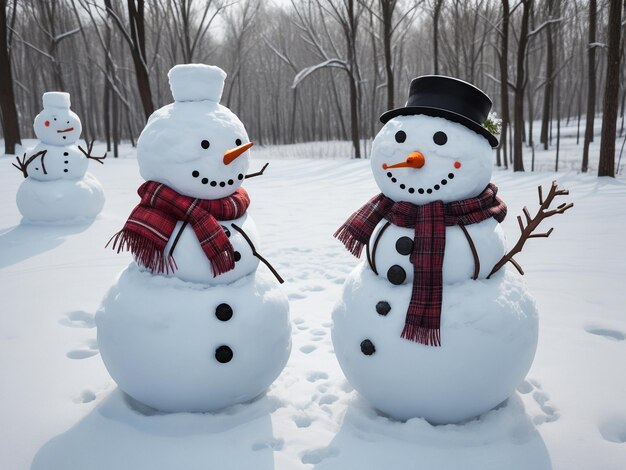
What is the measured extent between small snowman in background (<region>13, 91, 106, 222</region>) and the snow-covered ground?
4.34ft

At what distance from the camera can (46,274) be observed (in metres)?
4.76

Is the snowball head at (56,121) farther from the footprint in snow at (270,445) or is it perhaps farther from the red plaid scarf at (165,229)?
the footprint in snow at (270,445)

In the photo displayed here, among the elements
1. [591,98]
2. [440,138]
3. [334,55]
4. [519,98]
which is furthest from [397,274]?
[334,55]

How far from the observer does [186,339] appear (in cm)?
222

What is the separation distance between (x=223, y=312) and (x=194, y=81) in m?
1.18

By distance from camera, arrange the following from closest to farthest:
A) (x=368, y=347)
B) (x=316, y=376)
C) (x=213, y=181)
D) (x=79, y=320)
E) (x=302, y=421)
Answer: (x=368, y=347)
(x=213, y=181)
(x=302, y=421)
(x=316, y=376)
(x=79, y=320)

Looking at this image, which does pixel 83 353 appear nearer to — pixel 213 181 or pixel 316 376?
pixel 316 376

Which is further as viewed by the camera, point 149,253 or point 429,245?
point 149,253

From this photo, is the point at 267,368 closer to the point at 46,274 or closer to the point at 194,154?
the point at 194,154

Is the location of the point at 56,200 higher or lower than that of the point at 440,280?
lower

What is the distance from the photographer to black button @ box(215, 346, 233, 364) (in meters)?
2.23

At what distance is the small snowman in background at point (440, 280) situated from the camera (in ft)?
6.88

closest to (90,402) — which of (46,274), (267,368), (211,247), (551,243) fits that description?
(267,368)

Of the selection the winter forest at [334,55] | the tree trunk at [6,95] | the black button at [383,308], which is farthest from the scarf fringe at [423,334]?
the tree trunk at [6,95]
